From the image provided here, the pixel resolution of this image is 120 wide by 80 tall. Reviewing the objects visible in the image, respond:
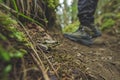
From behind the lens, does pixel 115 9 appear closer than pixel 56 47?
No

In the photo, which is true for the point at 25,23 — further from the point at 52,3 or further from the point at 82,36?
the point at 82,36

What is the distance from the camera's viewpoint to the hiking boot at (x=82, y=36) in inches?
117

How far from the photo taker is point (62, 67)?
1.72 meters

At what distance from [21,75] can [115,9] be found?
402 centimetres

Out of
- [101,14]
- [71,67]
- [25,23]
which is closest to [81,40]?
[25,23]

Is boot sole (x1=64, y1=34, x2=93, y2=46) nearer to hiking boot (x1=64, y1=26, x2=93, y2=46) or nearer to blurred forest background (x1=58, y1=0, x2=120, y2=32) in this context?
hiking boot (x1=64, y1=26, x2=93, y2=46)

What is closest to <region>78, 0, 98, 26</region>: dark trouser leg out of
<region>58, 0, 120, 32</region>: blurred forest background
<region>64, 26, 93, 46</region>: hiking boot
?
<region>64, 26, 93, 46</region>: hiking boot

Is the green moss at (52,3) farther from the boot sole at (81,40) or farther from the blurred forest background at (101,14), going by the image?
the blurred forest background at (101,14)

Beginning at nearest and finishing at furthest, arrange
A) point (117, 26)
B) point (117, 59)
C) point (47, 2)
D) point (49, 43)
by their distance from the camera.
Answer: point (49, 43) → point (47, 2) → point (117, 59) → point (117, 26)

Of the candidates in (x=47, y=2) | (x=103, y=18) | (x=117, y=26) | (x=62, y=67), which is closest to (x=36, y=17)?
(x=47, y=2)

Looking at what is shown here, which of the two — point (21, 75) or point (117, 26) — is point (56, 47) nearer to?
point (21, 75)

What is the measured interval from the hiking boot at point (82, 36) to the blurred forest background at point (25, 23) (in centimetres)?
23

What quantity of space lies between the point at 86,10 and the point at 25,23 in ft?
3.85

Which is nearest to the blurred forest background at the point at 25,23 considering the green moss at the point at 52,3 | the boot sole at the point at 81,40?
the green moss at the point at 52,3
